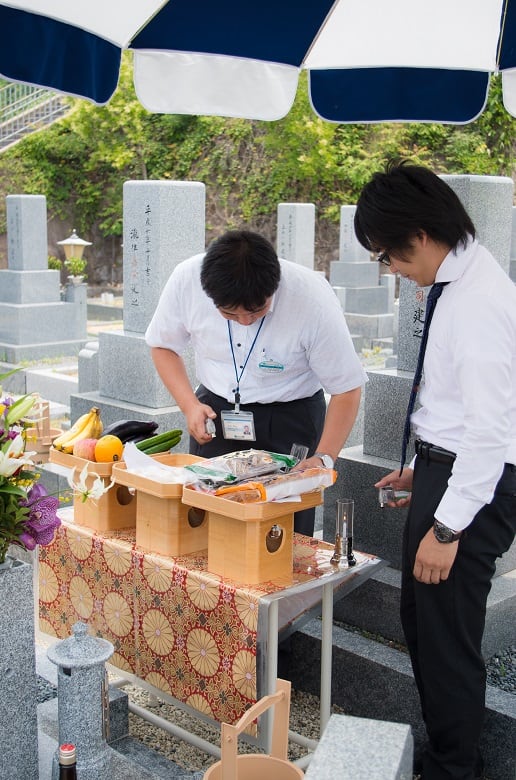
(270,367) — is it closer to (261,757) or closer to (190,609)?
(190,609)

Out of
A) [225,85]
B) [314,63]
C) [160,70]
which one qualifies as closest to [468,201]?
[314,63]

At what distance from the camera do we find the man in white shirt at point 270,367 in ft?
8.57

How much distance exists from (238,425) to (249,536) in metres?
0.57

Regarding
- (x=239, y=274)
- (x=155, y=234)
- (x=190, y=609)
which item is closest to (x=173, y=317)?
(x=239, y=274)

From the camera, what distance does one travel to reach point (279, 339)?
2635 millimetres

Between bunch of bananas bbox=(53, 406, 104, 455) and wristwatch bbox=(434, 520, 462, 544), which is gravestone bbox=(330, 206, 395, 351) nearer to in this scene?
bunch of bananas bbox=(53, 406, 104, 455)

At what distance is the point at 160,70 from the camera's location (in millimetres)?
2713

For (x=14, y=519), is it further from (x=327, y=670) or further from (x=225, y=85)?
(x=225, y=85)

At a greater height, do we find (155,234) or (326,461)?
(155,234)

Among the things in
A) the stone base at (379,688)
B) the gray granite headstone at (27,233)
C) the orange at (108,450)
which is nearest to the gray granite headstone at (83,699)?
the orange at (108,450)

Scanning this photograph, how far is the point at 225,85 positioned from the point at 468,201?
1.09m

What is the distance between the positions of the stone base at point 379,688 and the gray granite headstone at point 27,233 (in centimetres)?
876

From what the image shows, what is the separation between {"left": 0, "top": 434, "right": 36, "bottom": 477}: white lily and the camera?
5.62ft

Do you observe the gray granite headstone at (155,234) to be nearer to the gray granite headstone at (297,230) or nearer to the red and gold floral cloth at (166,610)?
the red and gold floral cloth at (166,610)
